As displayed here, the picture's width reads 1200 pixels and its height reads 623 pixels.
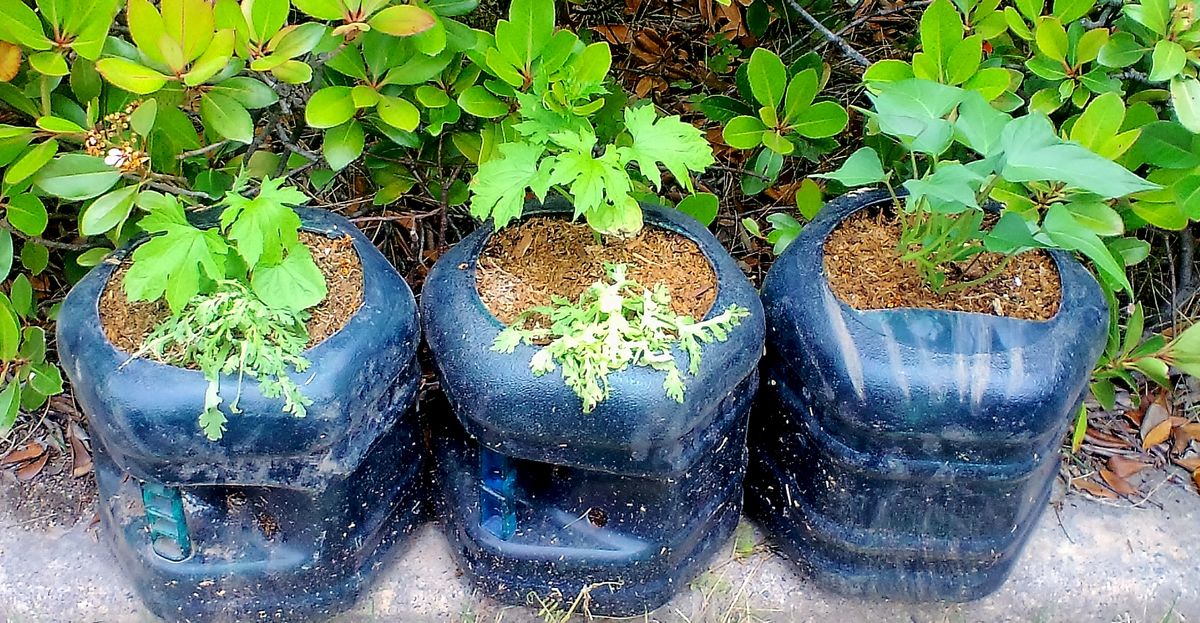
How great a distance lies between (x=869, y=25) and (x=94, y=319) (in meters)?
1.60

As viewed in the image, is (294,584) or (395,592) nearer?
(294,584)

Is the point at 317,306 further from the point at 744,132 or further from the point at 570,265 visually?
the point at 744,132

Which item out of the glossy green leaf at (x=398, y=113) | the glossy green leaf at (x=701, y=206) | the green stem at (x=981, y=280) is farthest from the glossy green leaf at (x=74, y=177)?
the green stem at (x=981, y=280)

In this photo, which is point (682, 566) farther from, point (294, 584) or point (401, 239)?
point (401, 239)

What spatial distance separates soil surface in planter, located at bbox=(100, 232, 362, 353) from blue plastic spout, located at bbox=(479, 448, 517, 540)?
292 mm

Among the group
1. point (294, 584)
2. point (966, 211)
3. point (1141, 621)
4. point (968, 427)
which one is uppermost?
point (966, 211)

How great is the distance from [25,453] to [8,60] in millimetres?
874

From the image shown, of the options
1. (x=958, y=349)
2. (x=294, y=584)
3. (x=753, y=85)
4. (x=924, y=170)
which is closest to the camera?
(x=958, y=349)

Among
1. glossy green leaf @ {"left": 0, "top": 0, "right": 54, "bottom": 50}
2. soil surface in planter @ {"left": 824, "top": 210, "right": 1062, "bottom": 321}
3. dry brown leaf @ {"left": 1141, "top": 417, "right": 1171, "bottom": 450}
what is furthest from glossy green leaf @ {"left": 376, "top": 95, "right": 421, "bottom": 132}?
dry brown leaf @ {"left": 1141, "top": 417, "right": 1171, "bottom": 450}

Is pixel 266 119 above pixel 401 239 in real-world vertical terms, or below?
above

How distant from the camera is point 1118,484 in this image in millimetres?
1853

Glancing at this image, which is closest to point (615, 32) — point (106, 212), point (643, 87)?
point (643, 87)

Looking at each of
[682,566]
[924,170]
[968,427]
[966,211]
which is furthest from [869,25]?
[682,566]

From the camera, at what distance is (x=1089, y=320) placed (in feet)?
4.59
